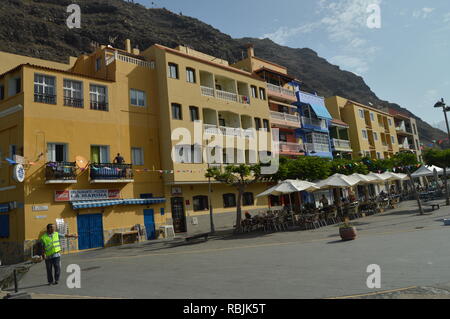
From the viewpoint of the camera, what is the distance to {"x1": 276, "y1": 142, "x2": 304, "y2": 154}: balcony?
35562 millimetres

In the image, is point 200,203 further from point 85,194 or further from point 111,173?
point 85,194

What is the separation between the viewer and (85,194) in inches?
838

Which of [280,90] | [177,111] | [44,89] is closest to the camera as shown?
[44,89]

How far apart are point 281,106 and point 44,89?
25.6m

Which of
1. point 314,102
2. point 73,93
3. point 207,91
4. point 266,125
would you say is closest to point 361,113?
point 314,102

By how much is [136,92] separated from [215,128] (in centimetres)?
705

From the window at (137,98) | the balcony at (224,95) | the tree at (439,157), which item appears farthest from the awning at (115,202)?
the tree at (439,157)

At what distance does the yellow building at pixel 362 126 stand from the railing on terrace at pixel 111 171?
35.4 m

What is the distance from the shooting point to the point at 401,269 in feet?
26.9

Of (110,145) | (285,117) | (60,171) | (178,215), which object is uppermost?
(285,117)

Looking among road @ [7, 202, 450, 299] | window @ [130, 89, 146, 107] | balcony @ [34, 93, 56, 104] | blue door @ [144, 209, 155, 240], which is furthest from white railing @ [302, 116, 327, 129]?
balcony @ [34, 93, 56, 104]

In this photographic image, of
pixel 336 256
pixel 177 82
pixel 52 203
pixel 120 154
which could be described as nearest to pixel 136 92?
pixel 177 82

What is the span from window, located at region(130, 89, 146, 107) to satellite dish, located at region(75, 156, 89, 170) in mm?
5901

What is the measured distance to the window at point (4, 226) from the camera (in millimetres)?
20311
